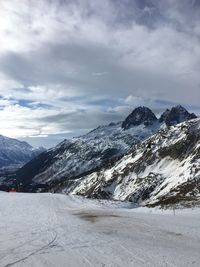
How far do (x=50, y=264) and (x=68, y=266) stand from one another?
0.83 meters

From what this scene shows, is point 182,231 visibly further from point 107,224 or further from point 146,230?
point 107,224

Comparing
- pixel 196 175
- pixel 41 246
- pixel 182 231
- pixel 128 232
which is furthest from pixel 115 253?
pixel 196 175

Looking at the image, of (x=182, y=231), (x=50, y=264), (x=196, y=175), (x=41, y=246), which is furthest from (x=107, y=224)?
(x=196, y=175)

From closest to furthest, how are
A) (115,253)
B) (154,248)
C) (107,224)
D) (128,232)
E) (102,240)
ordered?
1. (115,253)
2. (154,248)
3. (102,240)
4. (128,232)
5. (107,224)

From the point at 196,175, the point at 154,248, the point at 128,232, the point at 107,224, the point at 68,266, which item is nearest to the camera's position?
the point at 68,266

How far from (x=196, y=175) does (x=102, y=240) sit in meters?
139

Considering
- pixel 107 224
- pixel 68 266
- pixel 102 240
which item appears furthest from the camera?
pixel 107 224

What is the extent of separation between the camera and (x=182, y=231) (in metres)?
23.5

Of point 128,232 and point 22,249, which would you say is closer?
point 22,249

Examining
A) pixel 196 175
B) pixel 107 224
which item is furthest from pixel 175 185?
pixel 107 224

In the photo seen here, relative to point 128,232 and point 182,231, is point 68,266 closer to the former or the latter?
point 128,232

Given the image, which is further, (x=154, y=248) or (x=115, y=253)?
(x=154, y=248)

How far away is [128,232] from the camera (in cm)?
2295

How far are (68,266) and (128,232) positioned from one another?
854cm
